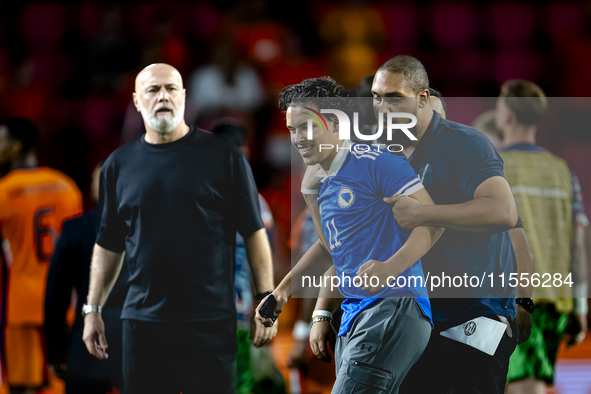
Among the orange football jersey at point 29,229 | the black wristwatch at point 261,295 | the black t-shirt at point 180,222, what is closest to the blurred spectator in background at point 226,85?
the orange football jersey at point 29,229

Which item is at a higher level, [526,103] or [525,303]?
[526,103]

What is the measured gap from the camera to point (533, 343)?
398 cm

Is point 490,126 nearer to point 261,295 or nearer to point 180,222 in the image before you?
point 261,295

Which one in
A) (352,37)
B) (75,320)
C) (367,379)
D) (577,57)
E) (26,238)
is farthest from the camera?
(352,37)

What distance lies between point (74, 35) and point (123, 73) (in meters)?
1.50

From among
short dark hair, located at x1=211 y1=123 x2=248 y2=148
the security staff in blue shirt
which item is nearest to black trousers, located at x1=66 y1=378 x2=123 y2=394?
short dark hair, located at x1=211 y1=123 x2=248 y2=148

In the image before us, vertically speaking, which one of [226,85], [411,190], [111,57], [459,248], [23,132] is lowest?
[459,248]

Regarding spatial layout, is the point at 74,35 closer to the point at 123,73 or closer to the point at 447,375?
the point at 123,73

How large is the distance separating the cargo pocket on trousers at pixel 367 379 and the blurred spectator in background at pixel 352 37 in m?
6.62

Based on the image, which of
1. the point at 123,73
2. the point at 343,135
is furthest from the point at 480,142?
the point at 123,73

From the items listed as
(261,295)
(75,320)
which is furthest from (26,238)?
(261,295)

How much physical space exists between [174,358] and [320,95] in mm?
1296

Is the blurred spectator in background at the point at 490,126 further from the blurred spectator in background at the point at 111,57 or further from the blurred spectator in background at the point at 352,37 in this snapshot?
the blurred spectator in background at the point at 111,57

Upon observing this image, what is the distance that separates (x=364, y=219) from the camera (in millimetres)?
2770
